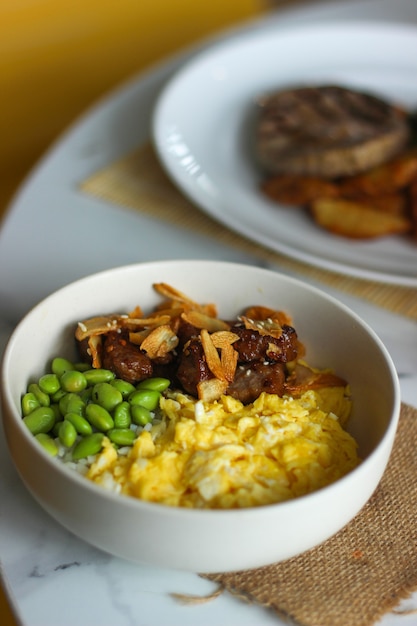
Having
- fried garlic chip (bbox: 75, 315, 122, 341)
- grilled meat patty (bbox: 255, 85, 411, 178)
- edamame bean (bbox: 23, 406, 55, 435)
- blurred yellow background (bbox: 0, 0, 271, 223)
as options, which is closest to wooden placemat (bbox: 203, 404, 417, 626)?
edamame bean (bbox: 23, 406, 55, 435)

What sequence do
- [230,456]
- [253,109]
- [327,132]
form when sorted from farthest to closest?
[253,109]
[327,132]
[230,456]

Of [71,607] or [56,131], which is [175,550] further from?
[56,131]

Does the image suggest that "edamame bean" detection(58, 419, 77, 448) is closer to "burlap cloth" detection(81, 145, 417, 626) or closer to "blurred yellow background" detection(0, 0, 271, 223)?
"burlap cloth" detection(81, 145, 417, 626)

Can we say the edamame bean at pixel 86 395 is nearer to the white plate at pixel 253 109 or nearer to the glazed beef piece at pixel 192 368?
the glazed beef piece at pixel 192 368

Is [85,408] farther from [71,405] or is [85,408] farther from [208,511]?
[208,511]

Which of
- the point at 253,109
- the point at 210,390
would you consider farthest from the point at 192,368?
the point at 253,109

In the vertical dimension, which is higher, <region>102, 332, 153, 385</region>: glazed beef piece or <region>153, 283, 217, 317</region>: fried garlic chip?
<region>153, 283, 217, 317</region>: fried garlic chip

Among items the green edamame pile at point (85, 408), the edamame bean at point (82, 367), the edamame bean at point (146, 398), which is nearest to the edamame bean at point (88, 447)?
the green edamame pile at point (85, 408)

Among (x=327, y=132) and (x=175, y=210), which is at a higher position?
(x=327, y=132)
